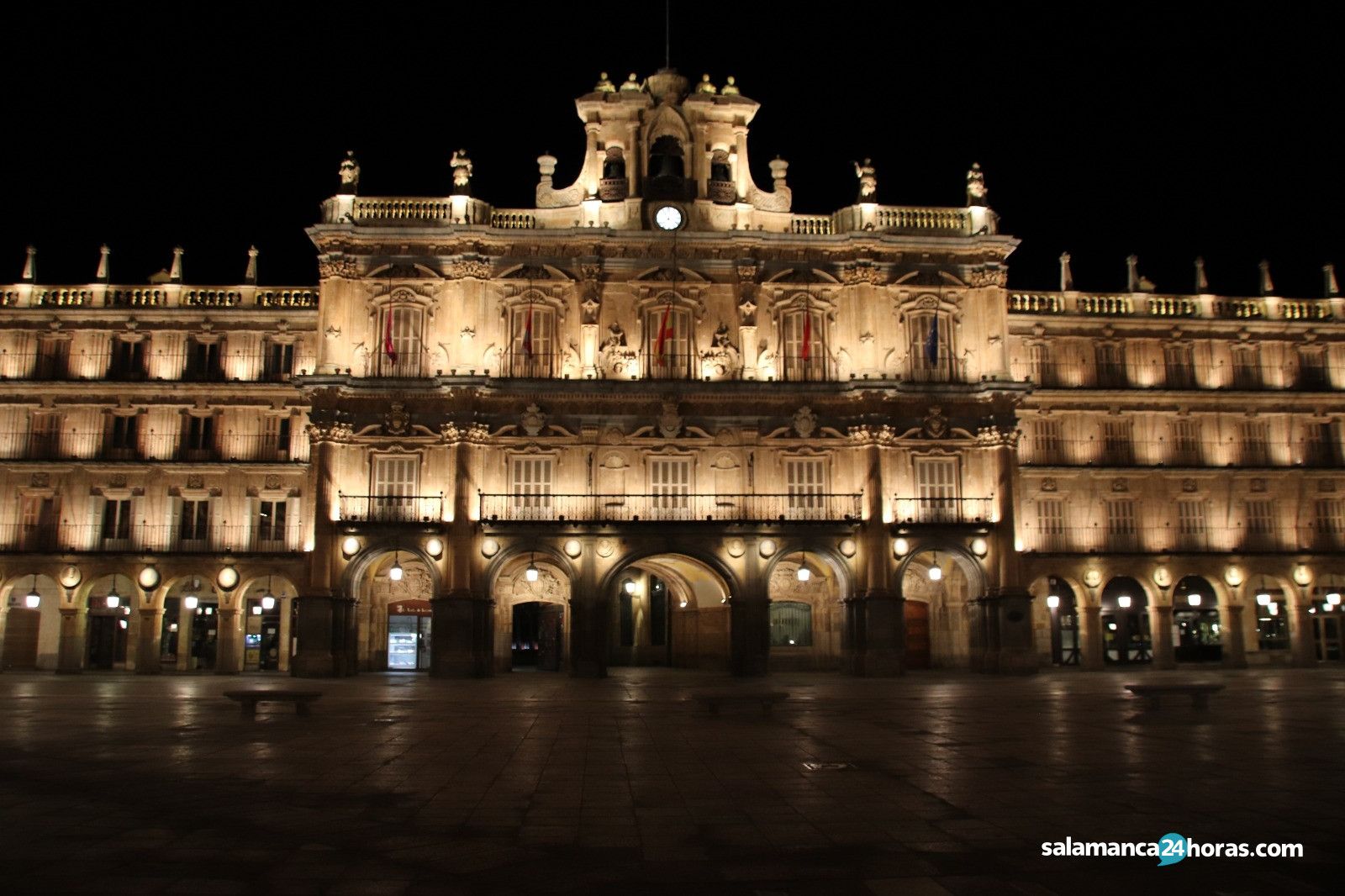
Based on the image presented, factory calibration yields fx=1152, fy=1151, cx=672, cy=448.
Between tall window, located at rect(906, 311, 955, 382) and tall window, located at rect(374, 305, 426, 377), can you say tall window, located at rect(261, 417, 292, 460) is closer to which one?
tall window, located at rect(374, 305, 426, 377)

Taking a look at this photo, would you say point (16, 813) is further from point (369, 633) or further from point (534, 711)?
point (369, 633)

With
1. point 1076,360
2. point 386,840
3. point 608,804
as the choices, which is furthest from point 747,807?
point 1076,360

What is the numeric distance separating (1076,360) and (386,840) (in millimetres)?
45863

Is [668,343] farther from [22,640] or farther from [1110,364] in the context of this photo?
[22,640]

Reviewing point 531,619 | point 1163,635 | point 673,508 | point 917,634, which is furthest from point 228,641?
point 1163,635

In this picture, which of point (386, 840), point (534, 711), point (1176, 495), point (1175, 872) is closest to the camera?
point (1175, 872)

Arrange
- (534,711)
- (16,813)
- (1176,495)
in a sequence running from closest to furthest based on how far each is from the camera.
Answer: (16,813), (534,711), (1176,495)

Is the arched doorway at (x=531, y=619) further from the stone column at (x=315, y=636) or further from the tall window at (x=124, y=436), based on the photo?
the tall window at (x=124, y=436)

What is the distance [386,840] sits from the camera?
37.8 feet

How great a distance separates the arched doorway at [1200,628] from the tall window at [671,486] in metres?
24.0

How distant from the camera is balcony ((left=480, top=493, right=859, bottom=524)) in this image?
44.0m

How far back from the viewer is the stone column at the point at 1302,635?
4984 centimetres

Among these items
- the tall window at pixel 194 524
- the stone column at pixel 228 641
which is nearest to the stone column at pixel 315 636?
the stone column at pixel 228 641

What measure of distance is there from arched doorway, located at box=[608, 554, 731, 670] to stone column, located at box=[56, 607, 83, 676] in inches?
857
